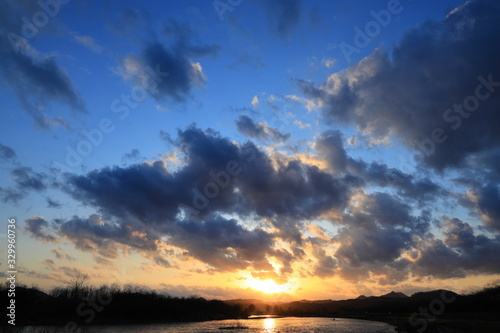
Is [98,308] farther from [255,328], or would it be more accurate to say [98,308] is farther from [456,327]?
[456,327]

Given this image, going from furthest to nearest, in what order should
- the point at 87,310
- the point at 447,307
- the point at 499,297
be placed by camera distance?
1. the point at 447,307
2. the point at 499,297
3. the point at 87,310

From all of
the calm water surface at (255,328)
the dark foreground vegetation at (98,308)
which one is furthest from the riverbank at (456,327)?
the dark foreground vegetation at (98,308)

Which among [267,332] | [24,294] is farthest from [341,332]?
[24,294]

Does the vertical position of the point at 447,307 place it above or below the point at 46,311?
below

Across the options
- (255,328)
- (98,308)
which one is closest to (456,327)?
(255,328)

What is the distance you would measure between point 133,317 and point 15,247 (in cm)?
11866

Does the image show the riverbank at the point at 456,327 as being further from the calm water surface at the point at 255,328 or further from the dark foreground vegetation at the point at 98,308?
the dark foreground vegetation at the point at 98,308

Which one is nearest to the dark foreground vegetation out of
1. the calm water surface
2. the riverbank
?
the calm water surface

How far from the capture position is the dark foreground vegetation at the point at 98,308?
107m

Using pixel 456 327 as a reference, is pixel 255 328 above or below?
below

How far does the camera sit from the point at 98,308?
136750 mm

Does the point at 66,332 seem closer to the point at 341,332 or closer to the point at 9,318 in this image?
the point at 9,318

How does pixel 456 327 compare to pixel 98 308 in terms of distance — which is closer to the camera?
pixel 456 327

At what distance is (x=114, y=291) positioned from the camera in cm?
16800
